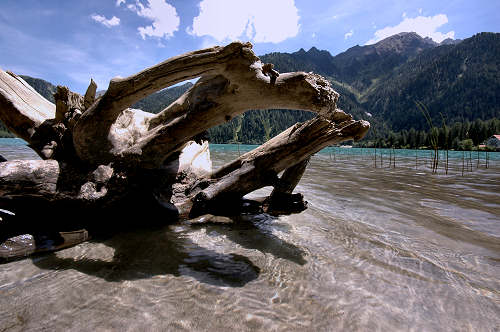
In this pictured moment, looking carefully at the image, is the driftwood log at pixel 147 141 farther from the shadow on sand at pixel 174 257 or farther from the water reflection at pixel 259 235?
the shadow on sand at pixel 174 257

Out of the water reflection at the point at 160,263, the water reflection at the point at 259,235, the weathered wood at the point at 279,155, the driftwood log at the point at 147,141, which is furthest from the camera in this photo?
the weathered wood at the point at 279,155

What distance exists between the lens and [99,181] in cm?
329

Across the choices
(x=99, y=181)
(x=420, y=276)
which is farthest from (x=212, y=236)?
(x=420, y=276)

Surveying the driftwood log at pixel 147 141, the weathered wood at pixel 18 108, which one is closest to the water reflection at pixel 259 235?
the driftwood log at pixel 147 141

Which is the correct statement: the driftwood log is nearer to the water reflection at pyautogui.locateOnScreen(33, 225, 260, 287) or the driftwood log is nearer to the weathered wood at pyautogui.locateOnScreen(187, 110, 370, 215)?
the weathered wood at pyautogui.locateOnScreen(187, 110, 370, 215)

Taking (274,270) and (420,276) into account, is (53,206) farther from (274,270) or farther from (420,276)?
(420,276)

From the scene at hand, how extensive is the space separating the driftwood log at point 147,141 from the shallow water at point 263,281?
1.88 feet

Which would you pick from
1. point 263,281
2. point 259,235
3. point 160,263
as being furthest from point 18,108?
point 263,281

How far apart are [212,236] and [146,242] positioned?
0.96 m

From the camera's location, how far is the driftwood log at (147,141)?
2.84m

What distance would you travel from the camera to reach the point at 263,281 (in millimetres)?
2473

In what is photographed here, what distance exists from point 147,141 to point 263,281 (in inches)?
99.2

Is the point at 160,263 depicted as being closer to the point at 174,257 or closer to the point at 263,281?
the point at 174,257

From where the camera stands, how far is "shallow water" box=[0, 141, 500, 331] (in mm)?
1896
